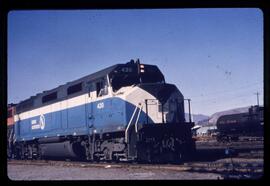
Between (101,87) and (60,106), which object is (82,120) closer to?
(101,87)

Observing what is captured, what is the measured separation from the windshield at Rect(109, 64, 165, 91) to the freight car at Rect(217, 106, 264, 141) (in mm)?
11680

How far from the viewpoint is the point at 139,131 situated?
448 inches

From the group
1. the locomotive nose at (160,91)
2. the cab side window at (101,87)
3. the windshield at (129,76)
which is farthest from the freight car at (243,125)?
the cab side window at (101,87)

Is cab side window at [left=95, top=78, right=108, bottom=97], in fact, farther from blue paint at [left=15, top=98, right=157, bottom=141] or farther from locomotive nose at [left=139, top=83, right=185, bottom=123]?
locomotive nose at [left=139, top=83, right=185, bottom=123]

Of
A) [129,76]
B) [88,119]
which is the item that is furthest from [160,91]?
[88,119]

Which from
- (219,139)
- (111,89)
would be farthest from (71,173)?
(219,139)

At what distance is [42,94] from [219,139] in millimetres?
→ 12418

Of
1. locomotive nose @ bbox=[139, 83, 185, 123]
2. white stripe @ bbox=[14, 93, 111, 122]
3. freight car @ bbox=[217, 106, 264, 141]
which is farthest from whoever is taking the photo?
freight car @ bbox=[217, 106, 264, 141]

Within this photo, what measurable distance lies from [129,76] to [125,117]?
1639mm

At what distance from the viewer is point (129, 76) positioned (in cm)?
1247

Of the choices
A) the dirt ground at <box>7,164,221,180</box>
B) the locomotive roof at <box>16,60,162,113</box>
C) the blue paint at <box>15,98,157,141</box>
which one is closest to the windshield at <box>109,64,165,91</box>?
the locomotive roof at <box>16,60,162,113</box>

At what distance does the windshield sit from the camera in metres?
12.4

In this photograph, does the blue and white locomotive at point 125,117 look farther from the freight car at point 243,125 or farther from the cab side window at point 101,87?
the freight car at point 243,125

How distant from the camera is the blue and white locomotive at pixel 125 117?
450 inches
